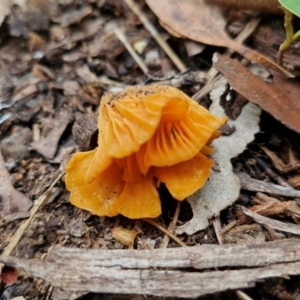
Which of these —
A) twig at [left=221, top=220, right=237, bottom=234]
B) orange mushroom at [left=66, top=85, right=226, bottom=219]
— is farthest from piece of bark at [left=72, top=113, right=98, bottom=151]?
twig at [left=221, top=220, right=237, bottom=234]

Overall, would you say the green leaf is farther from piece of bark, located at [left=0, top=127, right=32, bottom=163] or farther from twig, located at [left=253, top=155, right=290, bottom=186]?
piece of bark, located at [left=0, top=127, right=32, bottom=163]

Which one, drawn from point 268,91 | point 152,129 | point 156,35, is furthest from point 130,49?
point 152,129

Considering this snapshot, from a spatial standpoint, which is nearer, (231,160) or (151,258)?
(151,258)

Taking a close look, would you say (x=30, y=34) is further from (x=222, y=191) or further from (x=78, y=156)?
(x=222, y=191)

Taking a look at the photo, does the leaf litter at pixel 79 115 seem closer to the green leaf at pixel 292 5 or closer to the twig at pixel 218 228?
the twig at pixel 218 228

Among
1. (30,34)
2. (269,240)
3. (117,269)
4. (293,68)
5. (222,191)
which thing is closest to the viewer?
(117,269)

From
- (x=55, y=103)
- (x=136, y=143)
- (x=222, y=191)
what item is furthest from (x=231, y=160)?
(x=55, y=103)

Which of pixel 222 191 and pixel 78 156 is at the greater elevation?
pixel 78 156

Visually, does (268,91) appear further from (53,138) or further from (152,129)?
(53,138)
